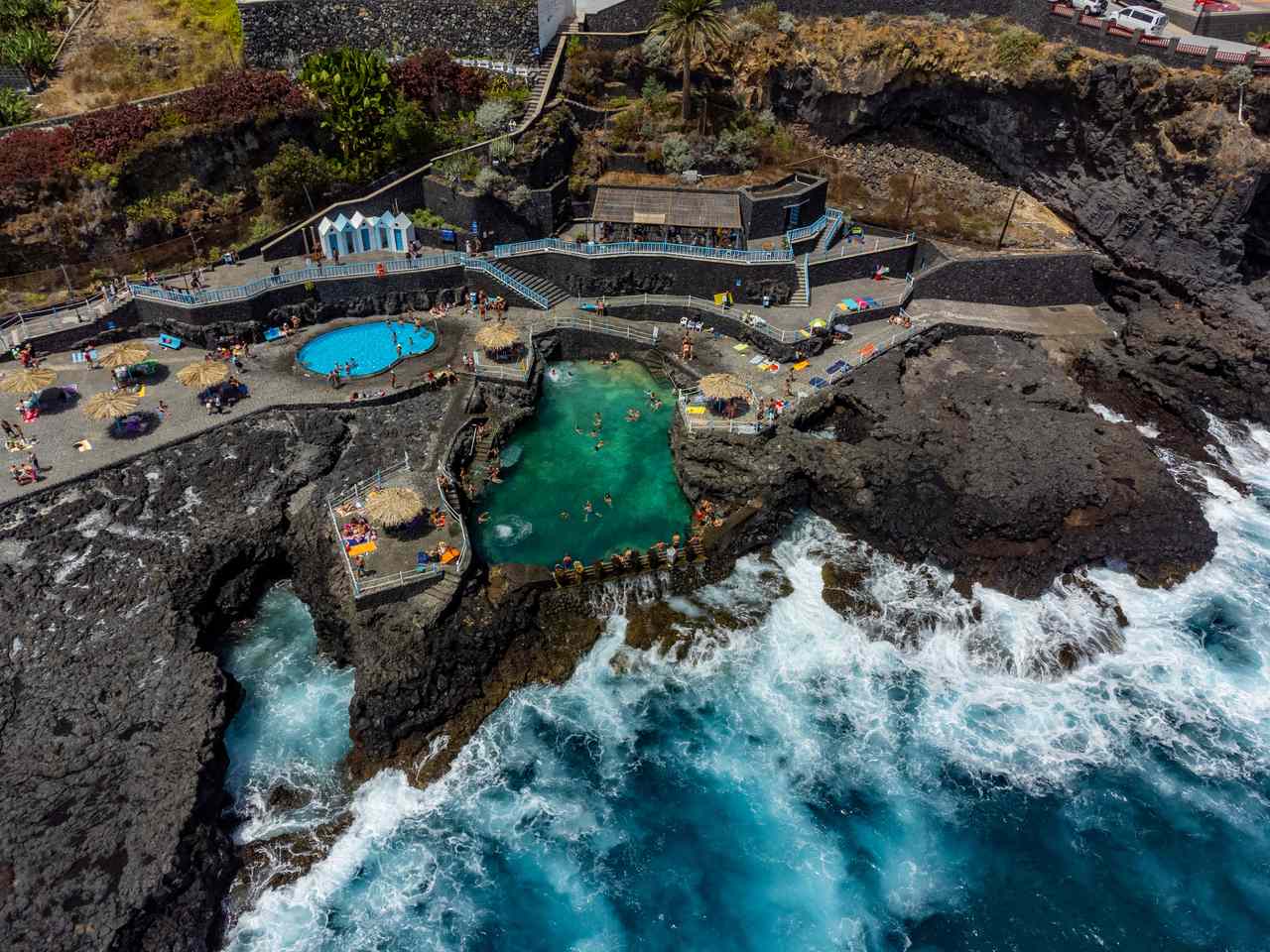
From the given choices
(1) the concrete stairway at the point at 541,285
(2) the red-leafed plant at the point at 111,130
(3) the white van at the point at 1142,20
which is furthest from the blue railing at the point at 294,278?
(3) the white van at the point at 1142,20

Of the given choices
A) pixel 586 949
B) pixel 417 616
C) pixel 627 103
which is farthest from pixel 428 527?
pixel 627 103

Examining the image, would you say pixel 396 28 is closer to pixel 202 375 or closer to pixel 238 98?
A: pixel 238 98

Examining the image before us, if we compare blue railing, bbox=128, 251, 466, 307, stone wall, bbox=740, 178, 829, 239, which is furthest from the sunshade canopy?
blue railing, bbox=128, 251, 466, 307

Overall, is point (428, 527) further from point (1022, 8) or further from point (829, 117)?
point (1022, 8)

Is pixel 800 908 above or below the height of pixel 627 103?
below

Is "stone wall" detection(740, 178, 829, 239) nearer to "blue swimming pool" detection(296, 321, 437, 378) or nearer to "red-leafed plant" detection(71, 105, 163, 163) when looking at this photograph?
"blue swimming pool" detection(296, 321, 437, 378)

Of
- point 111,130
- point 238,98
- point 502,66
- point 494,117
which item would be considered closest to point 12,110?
point 111,130

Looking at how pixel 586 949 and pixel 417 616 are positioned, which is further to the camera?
pixel 417 616
